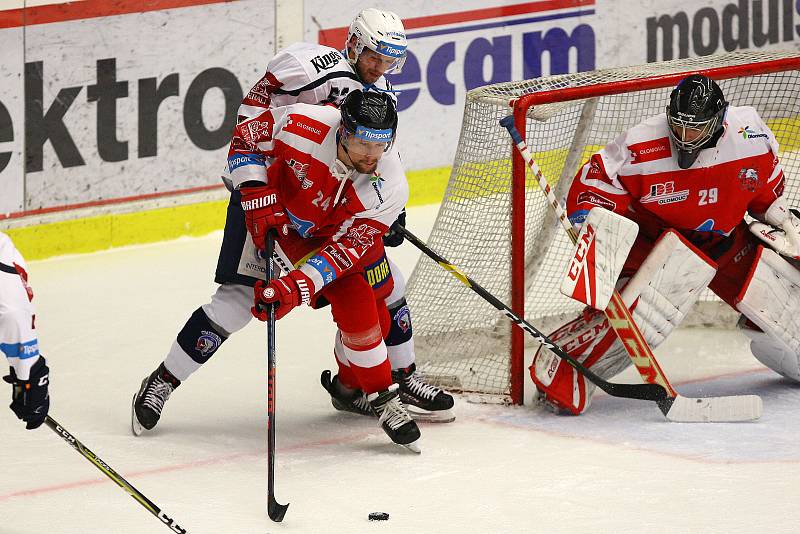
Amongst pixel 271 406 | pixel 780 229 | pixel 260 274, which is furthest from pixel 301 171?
pixel 780 229

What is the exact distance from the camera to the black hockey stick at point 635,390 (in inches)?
156

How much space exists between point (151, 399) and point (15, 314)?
3.36 ft

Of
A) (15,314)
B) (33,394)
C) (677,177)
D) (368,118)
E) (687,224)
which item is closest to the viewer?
(15,314)

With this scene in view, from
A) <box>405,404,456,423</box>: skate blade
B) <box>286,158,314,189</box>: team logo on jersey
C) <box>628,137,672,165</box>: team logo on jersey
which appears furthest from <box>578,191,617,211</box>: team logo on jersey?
<box>286,158,314,189</box>: team logo on jersey

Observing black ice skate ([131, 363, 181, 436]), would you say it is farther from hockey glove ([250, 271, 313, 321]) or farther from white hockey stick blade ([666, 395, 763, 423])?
white hockey stick blade ([666, 395, 763, 423])

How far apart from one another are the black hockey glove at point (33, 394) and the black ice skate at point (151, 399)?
0.77 meters

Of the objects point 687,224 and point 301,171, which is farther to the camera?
point 687,224

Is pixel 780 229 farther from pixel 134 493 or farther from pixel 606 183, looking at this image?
pixel 134 493

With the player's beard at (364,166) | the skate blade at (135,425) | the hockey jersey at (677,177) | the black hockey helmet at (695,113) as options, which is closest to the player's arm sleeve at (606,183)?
the hockey jersey at (677,177)

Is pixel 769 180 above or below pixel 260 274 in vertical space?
above

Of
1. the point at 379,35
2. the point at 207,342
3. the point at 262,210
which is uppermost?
the point at 379,35

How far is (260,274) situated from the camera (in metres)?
3.82

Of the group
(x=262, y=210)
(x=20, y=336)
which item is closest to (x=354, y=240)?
(x=262, y=210)

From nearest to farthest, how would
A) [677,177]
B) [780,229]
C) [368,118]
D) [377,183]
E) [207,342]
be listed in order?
[368,118], [377,183], [207,342], [677,177], [780,229]
